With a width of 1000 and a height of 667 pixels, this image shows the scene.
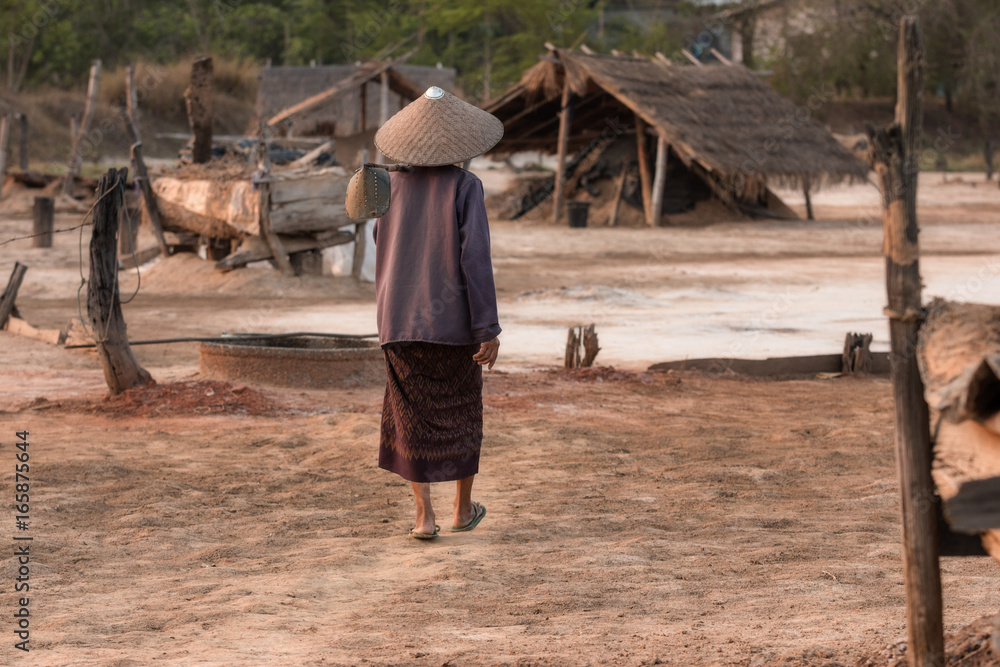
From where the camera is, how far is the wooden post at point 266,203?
1170 centimetres

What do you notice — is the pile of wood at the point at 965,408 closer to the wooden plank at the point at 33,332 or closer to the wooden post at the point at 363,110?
the wooden plank at the point at 33,332

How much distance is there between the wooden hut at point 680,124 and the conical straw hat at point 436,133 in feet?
48.6

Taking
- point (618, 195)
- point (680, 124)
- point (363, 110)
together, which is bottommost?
point (618, 195)

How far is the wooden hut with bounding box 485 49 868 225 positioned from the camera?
1947 cm

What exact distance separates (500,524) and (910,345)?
2.24 meters

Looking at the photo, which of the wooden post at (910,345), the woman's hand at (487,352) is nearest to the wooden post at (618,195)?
the woman's hand at (487,352)

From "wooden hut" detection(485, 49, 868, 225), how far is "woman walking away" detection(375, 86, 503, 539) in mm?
14940

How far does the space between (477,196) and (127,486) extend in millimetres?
2092

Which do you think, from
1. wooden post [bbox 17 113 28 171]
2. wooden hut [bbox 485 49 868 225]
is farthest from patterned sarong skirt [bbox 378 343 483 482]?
wooden post [bbox 17 113 28 171]

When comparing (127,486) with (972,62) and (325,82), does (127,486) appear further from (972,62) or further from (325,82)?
(972,62)

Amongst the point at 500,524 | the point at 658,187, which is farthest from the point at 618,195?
the point at 500,524

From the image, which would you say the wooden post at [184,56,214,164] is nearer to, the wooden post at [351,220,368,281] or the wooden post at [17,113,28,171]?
the wooden post at [351,220,368,281]

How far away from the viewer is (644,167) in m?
21.2

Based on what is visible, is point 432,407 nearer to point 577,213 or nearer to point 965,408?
point 965,408
